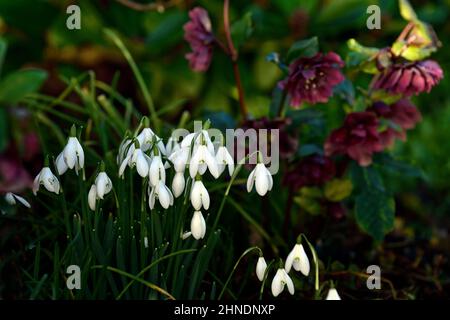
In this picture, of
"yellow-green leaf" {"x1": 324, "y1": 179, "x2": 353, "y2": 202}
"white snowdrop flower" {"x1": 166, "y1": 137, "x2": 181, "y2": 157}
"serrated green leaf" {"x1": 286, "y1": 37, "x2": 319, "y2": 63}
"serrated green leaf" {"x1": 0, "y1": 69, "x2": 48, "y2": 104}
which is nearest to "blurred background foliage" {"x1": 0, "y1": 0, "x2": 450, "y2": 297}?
"serrated green leaf" {"x1": 0, "y1": 69, "x2": 48, "y2": 104}

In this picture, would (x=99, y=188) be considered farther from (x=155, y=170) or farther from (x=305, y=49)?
(x=305, y=49)

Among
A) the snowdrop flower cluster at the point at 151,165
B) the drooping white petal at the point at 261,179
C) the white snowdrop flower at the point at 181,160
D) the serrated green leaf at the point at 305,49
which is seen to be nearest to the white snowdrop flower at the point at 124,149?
the snowdrop flower cluster at the point at 151,165

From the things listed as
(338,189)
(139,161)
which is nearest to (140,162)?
(139,161)

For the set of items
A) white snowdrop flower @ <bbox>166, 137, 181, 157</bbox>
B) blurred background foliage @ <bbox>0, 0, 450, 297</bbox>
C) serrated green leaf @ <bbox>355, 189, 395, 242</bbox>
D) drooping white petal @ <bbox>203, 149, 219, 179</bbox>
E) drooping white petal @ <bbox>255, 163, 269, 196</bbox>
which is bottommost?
serrated green leaf @ <bbox>355, 189, 395, 242</bbox>

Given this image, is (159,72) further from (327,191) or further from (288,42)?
(327,191)

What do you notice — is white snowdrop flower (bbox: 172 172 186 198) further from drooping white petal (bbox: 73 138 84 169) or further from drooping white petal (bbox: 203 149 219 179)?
drooping white petal (bbox: 73 138 84 169)

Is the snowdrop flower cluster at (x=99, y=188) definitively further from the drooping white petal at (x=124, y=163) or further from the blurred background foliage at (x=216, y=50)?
the blurred background foliage at (x=216, y=50)
